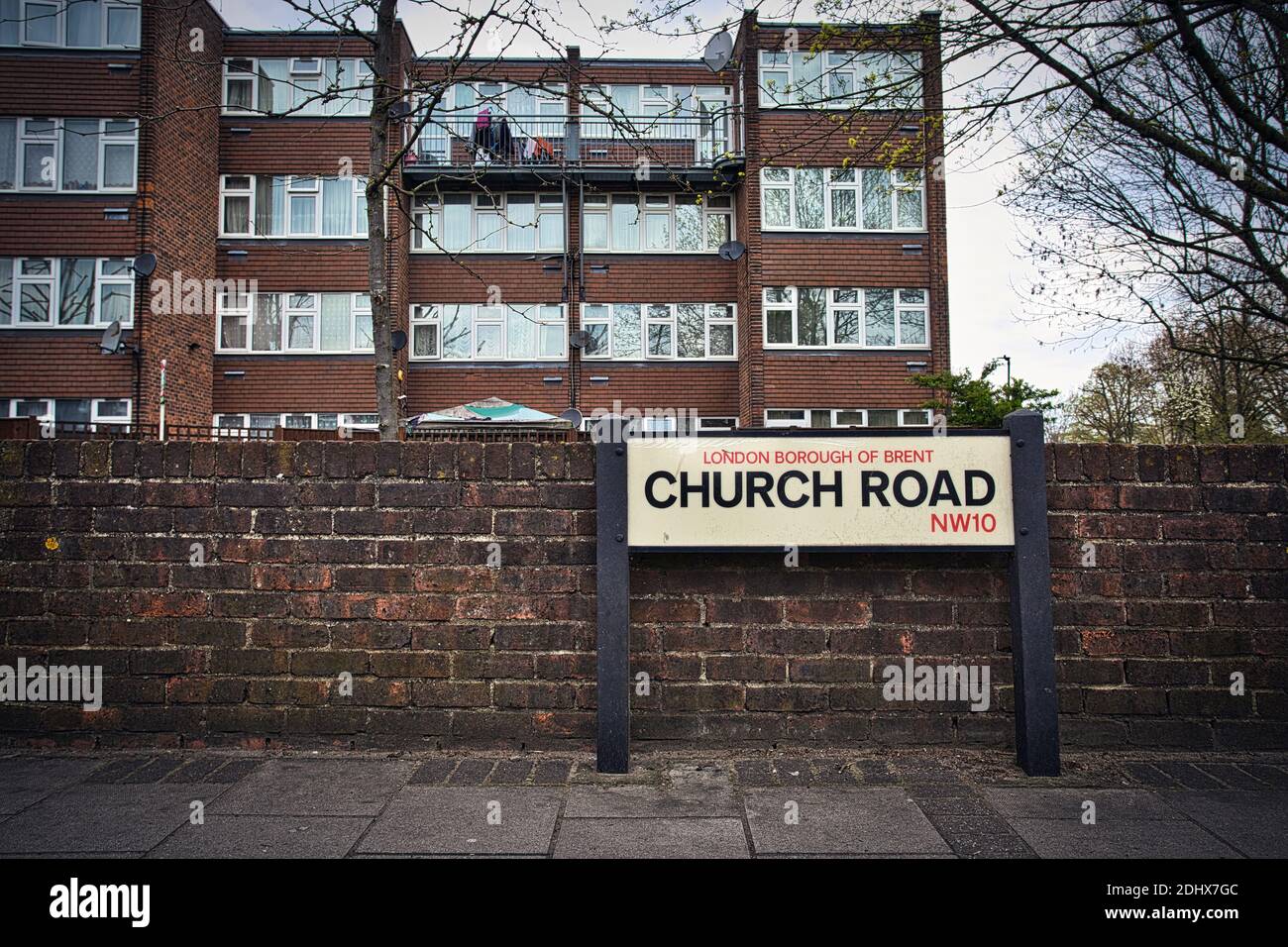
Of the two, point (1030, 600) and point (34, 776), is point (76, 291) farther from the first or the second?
point (1030, 600)

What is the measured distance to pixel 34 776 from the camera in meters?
5.02

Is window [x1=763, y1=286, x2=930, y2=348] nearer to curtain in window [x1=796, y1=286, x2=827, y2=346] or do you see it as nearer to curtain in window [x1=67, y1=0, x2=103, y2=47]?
curtain in window [x1=796, y1=286, x2=827, y2=346]

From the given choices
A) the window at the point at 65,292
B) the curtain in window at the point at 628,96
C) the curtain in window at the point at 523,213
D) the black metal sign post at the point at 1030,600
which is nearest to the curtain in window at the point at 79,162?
the window at the point at 65,292

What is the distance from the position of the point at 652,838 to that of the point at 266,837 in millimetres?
1775

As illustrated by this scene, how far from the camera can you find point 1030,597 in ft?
17.3

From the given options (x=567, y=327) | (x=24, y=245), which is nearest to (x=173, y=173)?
(x=24, y=245)

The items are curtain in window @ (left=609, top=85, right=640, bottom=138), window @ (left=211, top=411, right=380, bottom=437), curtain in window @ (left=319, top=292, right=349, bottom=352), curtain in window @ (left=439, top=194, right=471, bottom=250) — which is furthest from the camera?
curtain in window @ (left=609, top=85, right=640, bottom=138)

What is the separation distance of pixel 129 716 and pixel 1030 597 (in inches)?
216

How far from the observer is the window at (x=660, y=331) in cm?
2692

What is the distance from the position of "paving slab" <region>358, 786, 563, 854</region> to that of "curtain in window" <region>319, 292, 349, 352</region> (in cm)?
2314

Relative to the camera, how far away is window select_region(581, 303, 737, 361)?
26.9 metres

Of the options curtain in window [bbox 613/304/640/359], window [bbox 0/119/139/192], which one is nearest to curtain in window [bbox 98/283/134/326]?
window [bbox 0/119/139/192]

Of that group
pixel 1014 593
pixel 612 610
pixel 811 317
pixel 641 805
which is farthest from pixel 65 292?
pixel 1014 593

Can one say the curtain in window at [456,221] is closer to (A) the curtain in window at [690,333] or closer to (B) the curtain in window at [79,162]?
(A) the curtain in window at [690,333]
